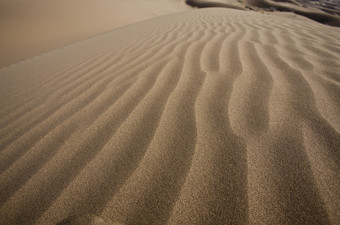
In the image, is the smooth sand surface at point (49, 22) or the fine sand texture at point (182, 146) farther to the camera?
the smooth sand surface at point (49, 22)

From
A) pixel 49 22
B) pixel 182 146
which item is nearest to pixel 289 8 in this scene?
pixel 49 22

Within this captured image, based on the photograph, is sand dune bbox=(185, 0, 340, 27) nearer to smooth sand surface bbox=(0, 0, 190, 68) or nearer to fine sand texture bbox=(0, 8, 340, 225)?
smooth sand surface bbox=(0, 0, 190, 68)

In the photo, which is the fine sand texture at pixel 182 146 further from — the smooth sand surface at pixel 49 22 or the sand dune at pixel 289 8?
the sand dune at pixel 289 8

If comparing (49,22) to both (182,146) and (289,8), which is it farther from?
(289,8)

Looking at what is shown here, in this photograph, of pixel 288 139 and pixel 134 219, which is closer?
pixel 134 219

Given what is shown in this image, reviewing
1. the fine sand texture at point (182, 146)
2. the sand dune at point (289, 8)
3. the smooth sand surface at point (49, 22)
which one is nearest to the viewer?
the fine sand texture at point (182, 146)

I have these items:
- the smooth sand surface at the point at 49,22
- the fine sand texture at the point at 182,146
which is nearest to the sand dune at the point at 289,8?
the smooth sand surface at the point at 49,22

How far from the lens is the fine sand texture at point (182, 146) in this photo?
2.13 feet

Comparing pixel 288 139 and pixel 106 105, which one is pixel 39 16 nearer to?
pixel 106 105

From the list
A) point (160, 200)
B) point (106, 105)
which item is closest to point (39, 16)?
point (106, 105)

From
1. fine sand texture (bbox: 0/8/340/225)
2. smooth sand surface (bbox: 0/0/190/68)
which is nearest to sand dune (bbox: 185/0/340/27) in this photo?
smooth sand surface (bbox: 0/0/190/68)

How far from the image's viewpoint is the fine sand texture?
2.13 feet

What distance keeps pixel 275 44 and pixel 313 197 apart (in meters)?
2.04

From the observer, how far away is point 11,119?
1359 millimetres
